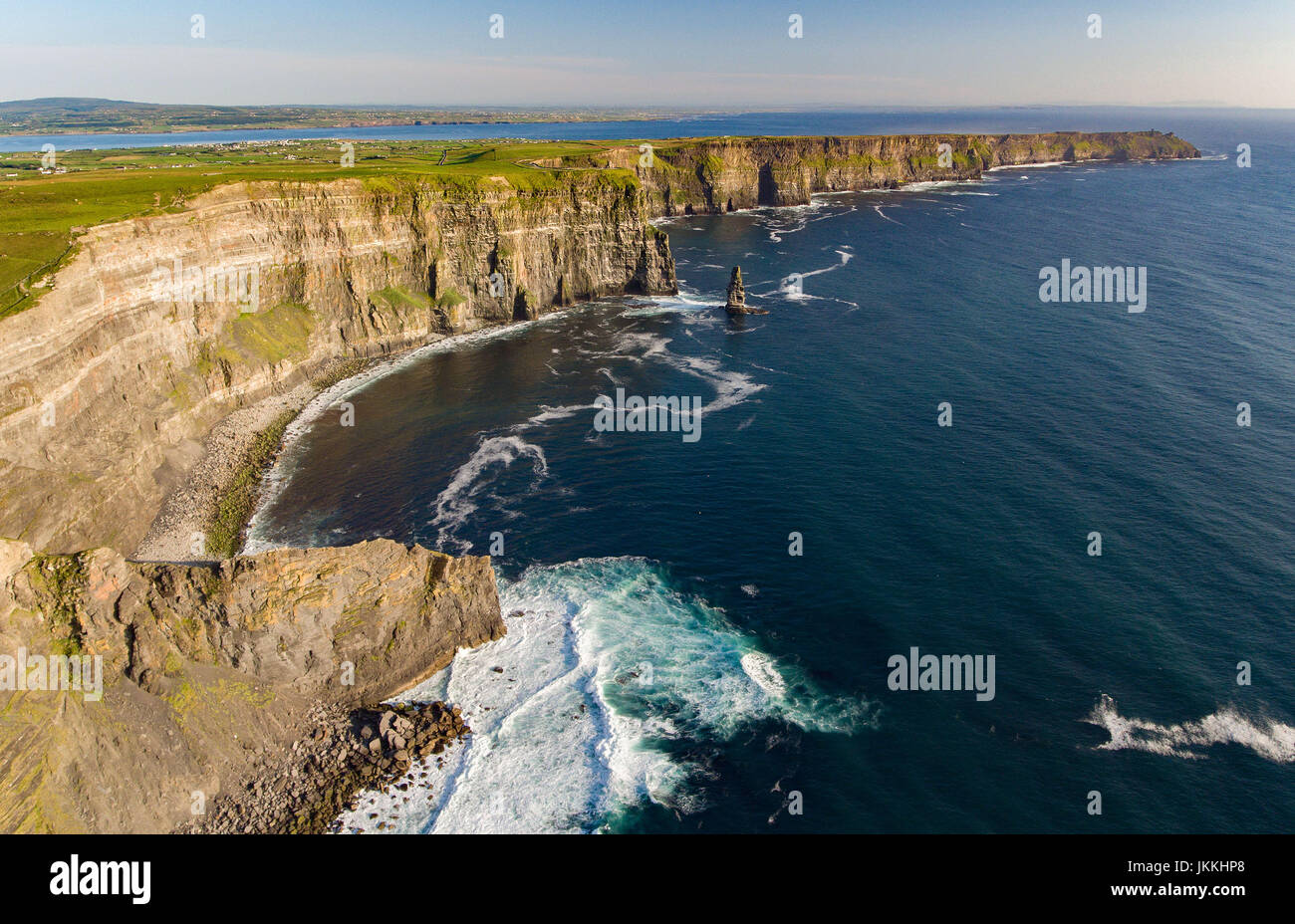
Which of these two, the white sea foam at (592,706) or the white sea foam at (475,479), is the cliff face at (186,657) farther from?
the white sea foam at (475,479)

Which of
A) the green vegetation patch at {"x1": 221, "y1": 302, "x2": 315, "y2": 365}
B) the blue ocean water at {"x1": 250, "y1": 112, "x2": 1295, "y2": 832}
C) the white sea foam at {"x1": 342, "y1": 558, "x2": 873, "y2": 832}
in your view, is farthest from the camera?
the green vegetation patch at {"x1": 221, "y1": 302, "x2": 315, "y2": 365}

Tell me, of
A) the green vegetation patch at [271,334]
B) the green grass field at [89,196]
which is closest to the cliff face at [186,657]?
the green grass field at [89,196]

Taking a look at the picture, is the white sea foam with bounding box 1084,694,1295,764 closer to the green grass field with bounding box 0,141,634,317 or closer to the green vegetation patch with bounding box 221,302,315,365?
the green grass field with bounding box 0,141,634,317

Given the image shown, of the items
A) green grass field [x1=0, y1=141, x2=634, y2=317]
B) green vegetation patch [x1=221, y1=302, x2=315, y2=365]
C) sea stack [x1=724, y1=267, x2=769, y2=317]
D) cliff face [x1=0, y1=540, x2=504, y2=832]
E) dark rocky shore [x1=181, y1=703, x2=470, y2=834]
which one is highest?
green grass field [x1=0, y1=141, x2=634, y2=317]

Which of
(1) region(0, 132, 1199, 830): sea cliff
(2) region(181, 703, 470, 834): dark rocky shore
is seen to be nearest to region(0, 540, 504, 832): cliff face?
(1) region(0, 132, 1199, 830): sea cliff

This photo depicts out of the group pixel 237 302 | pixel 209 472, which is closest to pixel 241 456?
pixel 209 472

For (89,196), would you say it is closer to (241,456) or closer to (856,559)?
(241,456)

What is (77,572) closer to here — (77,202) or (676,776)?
(676,776)

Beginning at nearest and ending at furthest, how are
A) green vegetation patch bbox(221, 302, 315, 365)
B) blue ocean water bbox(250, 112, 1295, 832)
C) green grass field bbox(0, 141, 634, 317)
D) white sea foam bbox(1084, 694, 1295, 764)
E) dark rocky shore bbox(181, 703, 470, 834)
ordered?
dark rocky shore bbox(181, 703, 470, 834), blue ocean water bbox(250, 112, 1295, 832), white sea foam bbox(1084, 694, 1295, 764), green grass field bbox(0, 141, 634, 317), green vegetation patch bbox(221, 302, 315, 365)
